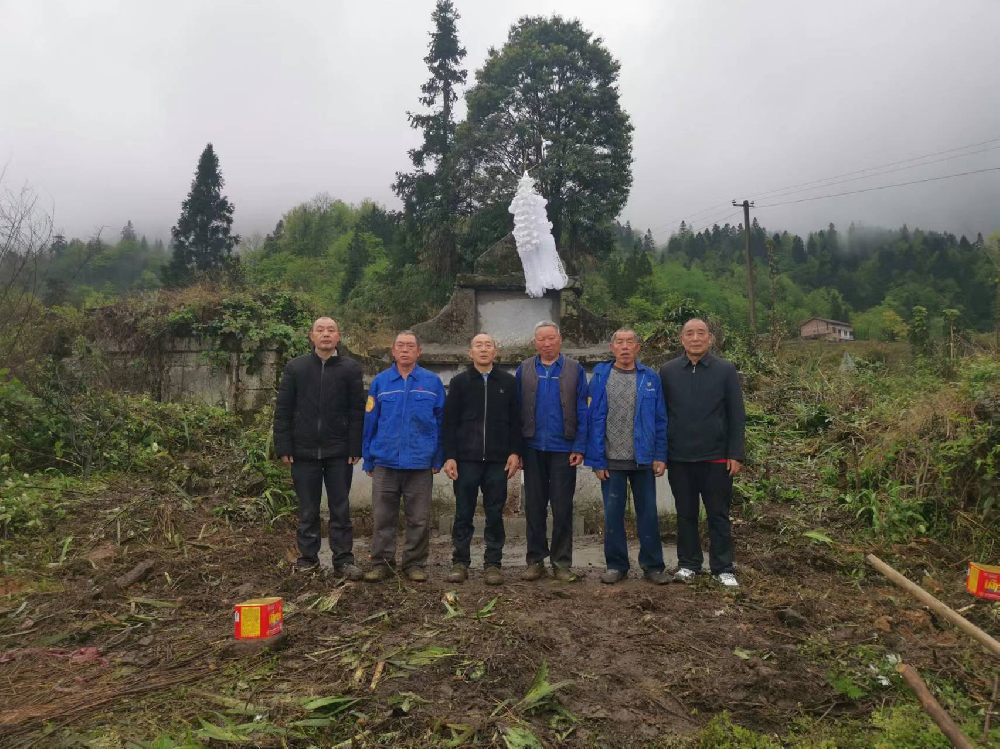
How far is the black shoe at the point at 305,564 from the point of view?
4.67 meters

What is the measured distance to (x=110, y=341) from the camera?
1092 cm

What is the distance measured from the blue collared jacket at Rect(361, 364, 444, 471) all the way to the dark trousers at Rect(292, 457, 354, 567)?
248 mm

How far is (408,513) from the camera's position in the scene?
479cm

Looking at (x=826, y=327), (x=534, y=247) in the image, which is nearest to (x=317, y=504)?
(x=534, y=247)

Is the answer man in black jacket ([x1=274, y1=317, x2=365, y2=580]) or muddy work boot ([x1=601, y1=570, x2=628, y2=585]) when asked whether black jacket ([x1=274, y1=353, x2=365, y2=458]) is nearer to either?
man in black jacket ([x1=274, y1=317, x2=365, y2=580])

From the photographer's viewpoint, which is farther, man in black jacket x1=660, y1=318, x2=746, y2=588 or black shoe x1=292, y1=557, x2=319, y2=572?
black shoe x1=292, y1=557, x2=319, y2=572

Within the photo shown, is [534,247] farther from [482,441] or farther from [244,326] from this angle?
[244,326]

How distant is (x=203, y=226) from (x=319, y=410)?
3215cm

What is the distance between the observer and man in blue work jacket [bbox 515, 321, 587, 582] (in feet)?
15.5

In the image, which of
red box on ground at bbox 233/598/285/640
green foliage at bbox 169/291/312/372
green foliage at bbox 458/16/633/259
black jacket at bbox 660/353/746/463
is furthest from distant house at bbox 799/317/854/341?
red box on ground at bbox 233/598/285/640

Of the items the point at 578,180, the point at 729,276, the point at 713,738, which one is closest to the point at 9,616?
the point at 713,738

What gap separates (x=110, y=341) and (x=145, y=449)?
4.77 meters

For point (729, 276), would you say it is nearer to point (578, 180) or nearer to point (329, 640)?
point (578, 180)

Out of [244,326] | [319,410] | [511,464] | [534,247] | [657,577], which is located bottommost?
[657,577]
